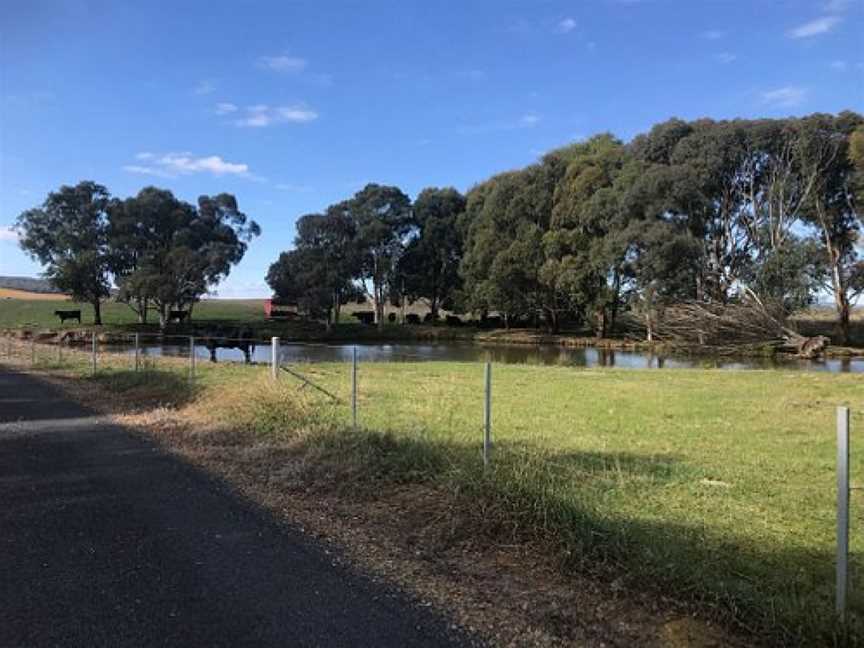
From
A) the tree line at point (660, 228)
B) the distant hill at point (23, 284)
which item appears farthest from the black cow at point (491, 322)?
the distant hill at point (23, 284)

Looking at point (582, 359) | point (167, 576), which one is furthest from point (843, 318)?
point (167, 576)

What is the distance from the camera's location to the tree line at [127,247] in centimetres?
5722

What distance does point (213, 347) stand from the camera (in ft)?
94.3

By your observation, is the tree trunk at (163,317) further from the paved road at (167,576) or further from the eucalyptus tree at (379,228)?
the paved road at (167,576)

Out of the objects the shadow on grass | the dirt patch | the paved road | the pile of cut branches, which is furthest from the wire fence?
the pile of cut branches

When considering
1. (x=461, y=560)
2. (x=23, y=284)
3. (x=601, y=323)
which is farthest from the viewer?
(x=23, y=284)

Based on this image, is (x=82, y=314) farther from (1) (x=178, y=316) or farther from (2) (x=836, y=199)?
(2) (x=836, y=199)

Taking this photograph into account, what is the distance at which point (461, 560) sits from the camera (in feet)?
17.9

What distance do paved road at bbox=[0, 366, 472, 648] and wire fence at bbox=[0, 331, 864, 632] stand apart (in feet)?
6.79

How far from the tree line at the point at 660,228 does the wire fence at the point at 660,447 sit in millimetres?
27230

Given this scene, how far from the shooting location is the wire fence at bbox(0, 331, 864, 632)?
19.6ft

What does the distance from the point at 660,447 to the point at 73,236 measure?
58.8m

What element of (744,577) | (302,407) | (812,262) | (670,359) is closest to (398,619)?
(744,577)

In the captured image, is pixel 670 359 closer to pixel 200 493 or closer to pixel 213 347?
pixel 213 347
